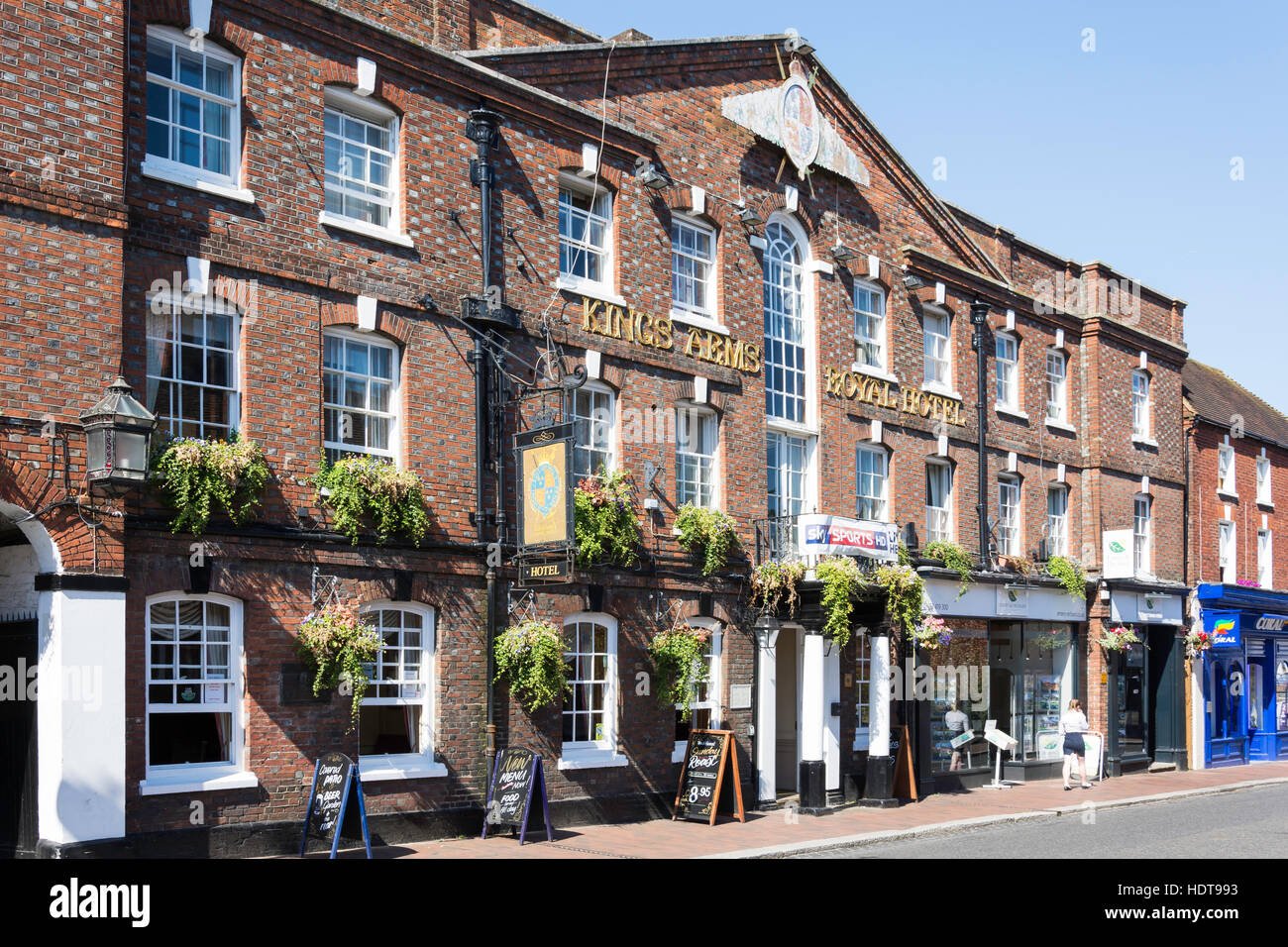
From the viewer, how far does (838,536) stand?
65.6 feet

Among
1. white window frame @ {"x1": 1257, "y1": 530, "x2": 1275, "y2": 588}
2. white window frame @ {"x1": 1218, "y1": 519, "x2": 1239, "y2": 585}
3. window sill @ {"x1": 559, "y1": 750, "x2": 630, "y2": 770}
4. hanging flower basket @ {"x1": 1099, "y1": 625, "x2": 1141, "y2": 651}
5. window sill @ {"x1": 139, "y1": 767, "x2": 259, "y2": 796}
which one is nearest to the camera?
window sill @ {"x1": 139, "y1": 767, "x2": 259, "y2": 796}

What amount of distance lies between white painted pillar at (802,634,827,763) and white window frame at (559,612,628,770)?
330 cm

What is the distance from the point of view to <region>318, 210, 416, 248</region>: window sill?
14.9 meters

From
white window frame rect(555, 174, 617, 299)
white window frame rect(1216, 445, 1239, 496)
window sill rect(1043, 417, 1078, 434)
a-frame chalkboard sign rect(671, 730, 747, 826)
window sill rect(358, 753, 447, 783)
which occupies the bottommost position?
a-frame chalkboard sign rect(671, 730, 747, 826)

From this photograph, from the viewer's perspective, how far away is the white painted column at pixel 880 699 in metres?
20.8

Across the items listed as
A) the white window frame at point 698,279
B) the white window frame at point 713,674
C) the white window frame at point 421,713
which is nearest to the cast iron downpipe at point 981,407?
the white window frame at point 698,279

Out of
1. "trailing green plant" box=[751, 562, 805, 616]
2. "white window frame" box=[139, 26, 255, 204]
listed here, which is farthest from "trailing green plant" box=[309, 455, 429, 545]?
"trailing green plant" box=[751, 562, 805, 616]

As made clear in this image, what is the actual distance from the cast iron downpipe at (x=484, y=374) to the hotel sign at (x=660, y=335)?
74.4 inches

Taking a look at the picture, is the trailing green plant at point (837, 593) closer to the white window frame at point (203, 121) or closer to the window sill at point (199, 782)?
the window sill at point (199, 782)

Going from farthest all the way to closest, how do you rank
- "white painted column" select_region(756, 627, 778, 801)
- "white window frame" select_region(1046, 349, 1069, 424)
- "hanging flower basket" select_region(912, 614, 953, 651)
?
"white window frame" select_region(1046, 349, 1069, 424) < "hanging flower basket" select_region(912, 614, 953, 651) < "white painted column" select_region(756, 627, 778, 801)

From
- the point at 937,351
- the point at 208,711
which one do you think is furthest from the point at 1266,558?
the point at 208,711

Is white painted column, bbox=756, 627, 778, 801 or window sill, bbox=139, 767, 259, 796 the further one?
white painted column, bbox=756, 627, 778, 801

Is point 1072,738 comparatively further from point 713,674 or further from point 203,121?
point 203,121

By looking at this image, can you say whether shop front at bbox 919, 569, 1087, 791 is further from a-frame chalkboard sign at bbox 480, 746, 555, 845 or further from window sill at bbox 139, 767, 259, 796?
window sill at bbox 139, 767, 259, 796
